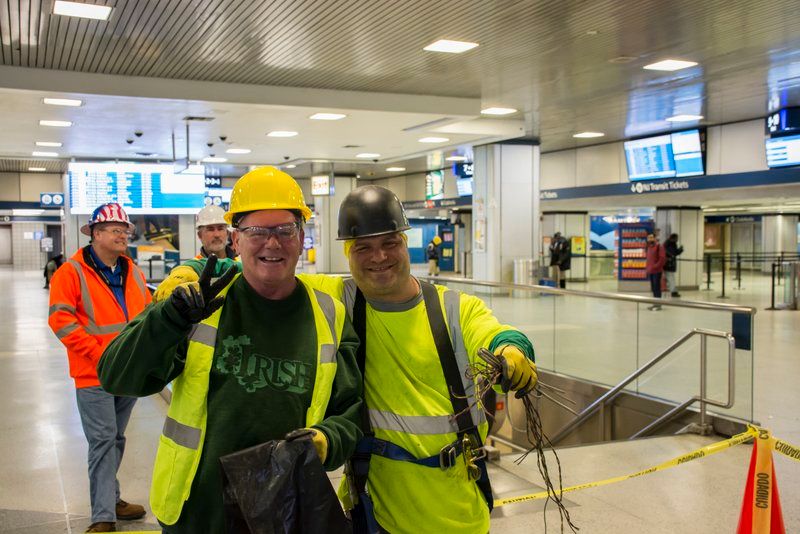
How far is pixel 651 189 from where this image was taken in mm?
18281

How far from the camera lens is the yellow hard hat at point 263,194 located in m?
2.02

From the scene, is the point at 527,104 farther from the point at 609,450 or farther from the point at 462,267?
the point at 462,267

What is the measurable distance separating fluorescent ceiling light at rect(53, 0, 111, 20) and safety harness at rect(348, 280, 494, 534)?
6.21m

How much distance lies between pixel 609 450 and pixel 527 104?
8.87 m

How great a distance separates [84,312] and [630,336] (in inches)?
239

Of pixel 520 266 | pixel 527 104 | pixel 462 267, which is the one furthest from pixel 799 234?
pixel 527 104

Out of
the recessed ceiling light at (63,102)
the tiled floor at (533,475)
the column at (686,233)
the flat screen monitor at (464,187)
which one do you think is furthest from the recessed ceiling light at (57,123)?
the column at (686,233)

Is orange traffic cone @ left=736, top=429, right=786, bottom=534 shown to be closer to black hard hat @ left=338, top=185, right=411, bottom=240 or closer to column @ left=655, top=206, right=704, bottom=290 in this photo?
black hard hat @ left=338, top=185, right=411, bottom=240

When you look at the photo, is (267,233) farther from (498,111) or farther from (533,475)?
(498,111)

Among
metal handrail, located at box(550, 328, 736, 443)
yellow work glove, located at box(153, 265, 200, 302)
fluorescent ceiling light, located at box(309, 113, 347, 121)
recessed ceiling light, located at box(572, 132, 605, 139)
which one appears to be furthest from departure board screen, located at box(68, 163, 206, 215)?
yellow work glove, located at box(153, 265, 200, 302)

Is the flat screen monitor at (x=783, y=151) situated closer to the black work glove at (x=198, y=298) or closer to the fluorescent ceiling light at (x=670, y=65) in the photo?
the fluorescent ceiling light at (x=670, y=65)

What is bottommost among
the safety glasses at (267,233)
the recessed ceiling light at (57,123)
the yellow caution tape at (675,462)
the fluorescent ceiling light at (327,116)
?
the yellow caution tape at (675,462)

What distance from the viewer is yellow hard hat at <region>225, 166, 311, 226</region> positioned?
2023mm

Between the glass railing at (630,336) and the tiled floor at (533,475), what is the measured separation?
32 centimetres
